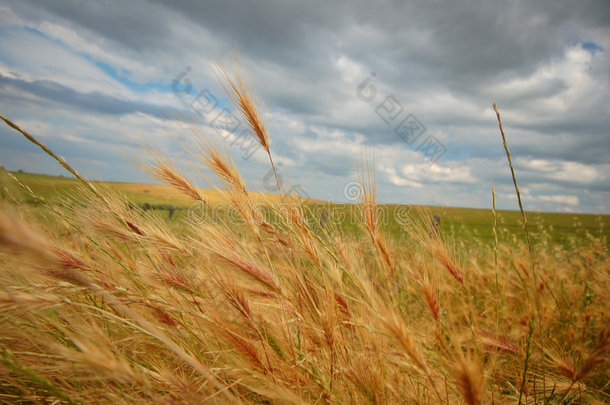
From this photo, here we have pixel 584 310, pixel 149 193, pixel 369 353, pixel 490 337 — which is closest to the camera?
pixel 369 353

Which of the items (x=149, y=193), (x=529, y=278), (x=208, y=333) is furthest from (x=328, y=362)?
(x=149, y=193)

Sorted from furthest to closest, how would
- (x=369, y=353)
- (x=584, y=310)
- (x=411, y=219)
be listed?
(x=584, y=310), (x=411, y=219), (x=369, y=353)

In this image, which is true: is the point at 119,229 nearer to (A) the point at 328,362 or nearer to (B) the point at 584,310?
(A) the point at 328,362

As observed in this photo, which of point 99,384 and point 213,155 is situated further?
point 213,155

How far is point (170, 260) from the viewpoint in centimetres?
155

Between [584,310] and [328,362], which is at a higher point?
[328,362]

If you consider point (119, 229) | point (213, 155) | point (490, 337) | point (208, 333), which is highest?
point (213, 155)

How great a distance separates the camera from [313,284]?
114cm

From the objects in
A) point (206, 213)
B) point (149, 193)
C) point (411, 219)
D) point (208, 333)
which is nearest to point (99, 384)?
point (208, 333)

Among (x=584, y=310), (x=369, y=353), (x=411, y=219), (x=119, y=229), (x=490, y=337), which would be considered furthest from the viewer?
(x=584, y=310)

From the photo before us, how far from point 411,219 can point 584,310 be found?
2052mm

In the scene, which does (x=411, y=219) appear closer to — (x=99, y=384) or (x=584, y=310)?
(x=99, y=384)

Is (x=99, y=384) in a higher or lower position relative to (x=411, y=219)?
lower

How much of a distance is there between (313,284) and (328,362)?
0.30m
